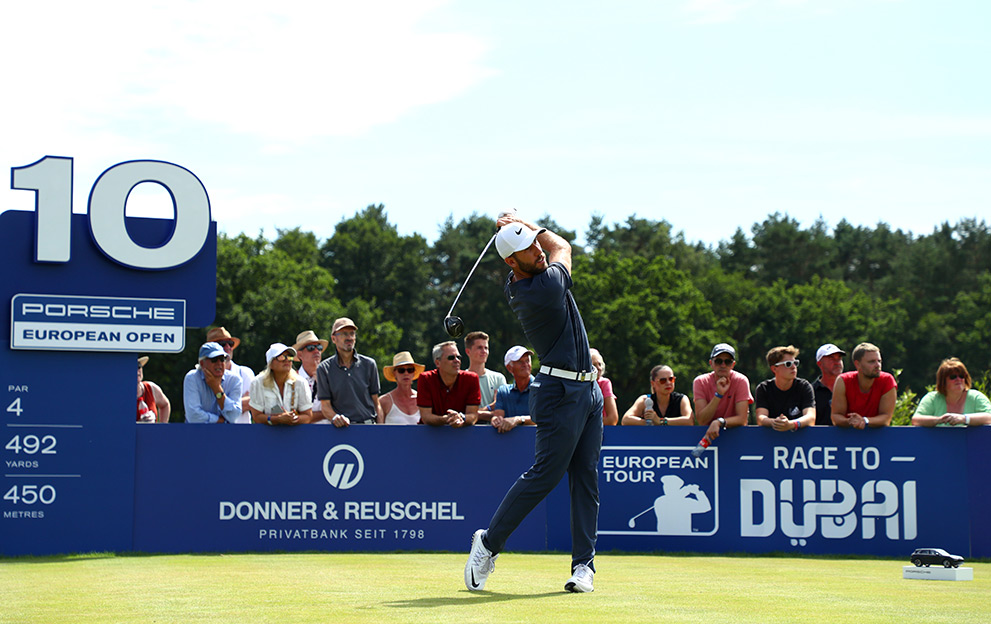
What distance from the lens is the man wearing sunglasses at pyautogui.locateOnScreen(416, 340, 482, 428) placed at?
413 inches

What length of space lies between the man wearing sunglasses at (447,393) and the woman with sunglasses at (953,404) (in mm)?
4112

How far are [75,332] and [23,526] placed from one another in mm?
1744

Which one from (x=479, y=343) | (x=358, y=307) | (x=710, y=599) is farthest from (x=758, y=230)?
(x=710, y=599)

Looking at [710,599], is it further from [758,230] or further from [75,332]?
[758,230]

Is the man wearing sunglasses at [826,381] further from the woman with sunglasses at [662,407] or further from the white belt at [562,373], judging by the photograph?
the white belt at [562,373]

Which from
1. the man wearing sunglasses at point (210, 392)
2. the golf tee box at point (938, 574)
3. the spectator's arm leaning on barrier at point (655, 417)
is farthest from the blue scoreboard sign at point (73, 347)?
the golf tee box at point (938, 574)

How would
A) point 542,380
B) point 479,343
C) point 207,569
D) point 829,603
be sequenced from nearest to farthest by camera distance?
point 829,603, point 542,380, point 207,569, point 479,343

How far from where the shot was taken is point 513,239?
5988mm

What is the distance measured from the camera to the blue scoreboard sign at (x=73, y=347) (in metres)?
10.0

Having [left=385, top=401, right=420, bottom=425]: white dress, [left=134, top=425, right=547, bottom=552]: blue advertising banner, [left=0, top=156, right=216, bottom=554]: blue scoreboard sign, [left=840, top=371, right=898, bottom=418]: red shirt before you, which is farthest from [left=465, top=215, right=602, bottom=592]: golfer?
[left=385, top=401, right=420, bottom=425]: white dress

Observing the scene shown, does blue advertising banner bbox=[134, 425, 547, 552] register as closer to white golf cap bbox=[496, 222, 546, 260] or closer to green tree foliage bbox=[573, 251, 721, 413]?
white golf cap bbox=[496, 222, 546, 260]

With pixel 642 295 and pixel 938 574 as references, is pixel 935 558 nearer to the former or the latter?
pixel 938 574

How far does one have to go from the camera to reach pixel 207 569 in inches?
318

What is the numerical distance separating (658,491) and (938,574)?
3457mm
